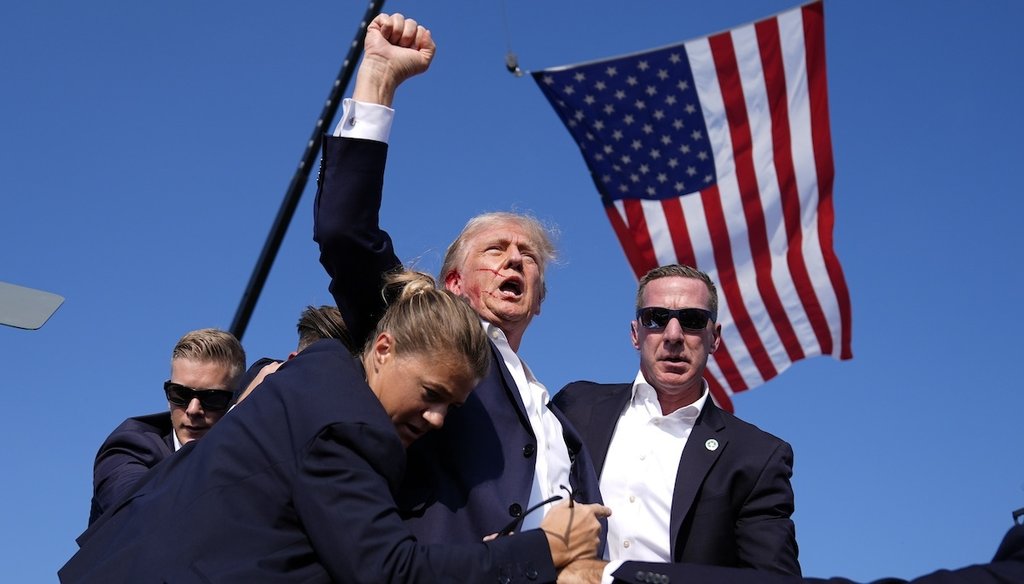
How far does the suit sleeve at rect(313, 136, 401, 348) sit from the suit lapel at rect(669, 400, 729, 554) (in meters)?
1.70

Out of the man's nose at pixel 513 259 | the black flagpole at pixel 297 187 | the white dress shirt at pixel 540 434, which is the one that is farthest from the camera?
the black flagpole at pixel 297 187

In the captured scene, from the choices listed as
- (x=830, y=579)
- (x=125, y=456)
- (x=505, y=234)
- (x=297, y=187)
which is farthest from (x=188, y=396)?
(x=297, y=187)

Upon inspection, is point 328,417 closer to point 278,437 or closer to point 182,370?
point 278,437

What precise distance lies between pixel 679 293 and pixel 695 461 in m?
0.97

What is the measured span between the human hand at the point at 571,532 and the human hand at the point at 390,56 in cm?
135

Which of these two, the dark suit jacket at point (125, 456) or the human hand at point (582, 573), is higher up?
the dark suit jacket at point (125, 456)

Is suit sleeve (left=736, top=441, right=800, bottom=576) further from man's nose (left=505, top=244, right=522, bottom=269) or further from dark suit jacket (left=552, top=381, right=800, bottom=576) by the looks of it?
man's nose (left=505, top=244, right=522, bottom=269)

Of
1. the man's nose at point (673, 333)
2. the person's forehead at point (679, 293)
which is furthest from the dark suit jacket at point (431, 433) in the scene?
the person's forehead at point (679, 293)

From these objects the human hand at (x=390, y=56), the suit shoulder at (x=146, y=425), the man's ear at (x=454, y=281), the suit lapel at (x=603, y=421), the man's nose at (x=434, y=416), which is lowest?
the man's nose at (x=434, y=416)

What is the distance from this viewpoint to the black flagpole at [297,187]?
9180mm

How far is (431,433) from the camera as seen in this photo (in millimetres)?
3758

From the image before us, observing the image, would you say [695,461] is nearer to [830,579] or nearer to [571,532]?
[571,532]

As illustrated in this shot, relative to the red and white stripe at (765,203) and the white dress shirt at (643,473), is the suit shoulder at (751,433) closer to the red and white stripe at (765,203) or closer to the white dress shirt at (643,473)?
the white dress shirt at (643,473)

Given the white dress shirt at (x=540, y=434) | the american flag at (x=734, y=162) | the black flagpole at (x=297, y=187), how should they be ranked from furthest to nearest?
the american flag at (x=734, y=162)
the black flagpole at (x=297, y=187)
the white dress shirt at (x=540, y=434)
